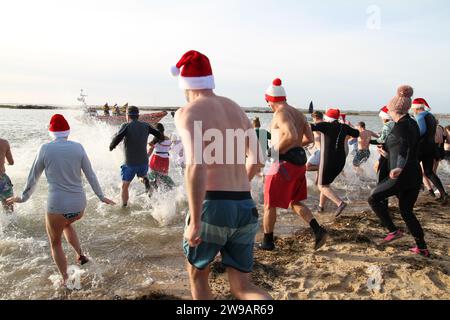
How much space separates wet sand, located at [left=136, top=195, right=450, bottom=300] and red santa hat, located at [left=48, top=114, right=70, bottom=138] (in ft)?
6.11

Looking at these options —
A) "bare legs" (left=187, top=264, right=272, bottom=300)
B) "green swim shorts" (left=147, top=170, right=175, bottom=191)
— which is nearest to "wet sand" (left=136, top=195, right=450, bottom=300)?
"bare legs" (left=187, top=264, right=272, bottom=300)

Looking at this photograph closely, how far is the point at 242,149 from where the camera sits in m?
2.46

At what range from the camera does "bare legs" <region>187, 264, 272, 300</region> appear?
7.55ft

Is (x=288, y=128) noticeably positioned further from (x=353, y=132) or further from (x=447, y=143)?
(x=447, y=143)

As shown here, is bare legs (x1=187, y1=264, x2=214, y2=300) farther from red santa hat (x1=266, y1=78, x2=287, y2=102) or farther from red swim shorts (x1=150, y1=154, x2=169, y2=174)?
red swim shorts (x1=150, y1=154, x2=169, y2=174)

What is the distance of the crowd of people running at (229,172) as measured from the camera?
7.23ft

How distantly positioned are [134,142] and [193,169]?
474cm

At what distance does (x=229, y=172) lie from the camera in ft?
7.43
